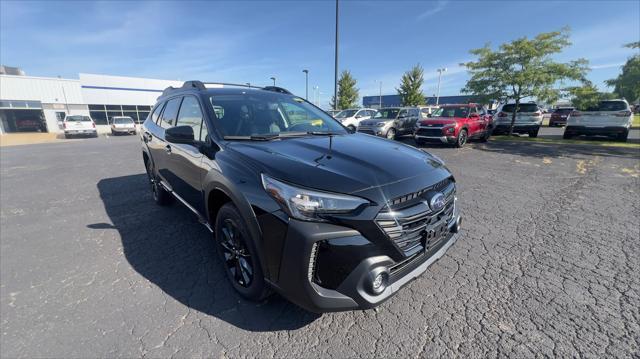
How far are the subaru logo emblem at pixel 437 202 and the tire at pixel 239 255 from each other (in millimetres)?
1322

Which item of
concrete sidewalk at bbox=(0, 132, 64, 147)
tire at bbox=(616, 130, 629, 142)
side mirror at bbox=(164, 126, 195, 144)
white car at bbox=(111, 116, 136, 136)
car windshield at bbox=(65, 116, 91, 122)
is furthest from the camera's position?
white car at bbox=(111, 116, 136, 136)

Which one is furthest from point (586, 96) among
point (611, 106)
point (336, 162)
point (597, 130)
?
point (336, 162)

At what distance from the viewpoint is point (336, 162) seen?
2193 millimetres

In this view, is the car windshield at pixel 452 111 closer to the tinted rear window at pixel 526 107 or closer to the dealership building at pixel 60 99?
the tinted rear window at pixel 526 107

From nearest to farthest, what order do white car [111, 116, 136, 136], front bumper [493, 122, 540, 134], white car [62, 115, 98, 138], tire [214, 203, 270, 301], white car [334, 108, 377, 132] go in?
tire [214, 203, 270, 301], front bumper [493, 122, 540, 134], white car [334, 108, 377, 132], white car [62, 115, 98, 138], white car [111, 116, 136, 136]

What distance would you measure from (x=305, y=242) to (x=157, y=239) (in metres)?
2.77

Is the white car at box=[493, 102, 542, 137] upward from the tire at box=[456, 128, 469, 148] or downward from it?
upward

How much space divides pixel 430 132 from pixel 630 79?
23.4ft

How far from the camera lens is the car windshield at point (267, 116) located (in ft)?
9.32

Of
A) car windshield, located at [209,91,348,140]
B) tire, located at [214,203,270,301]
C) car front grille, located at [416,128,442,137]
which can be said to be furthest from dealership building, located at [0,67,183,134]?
tire, located at [214,203,270,301]

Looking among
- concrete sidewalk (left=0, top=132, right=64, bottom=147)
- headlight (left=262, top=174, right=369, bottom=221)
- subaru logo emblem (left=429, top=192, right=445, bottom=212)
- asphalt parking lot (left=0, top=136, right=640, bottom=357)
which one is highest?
headlight (left=262, top=174, right=369, bottom=221)

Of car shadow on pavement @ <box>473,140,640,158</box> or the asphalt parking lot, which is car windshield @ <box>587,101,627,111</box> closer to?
car shadow on pavement @ <box>473,140,640,158</box>

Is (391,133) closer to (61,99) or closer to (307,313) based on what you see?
(307,313)

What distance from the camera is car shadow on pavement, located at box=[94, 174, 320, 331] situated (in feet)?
7.59
